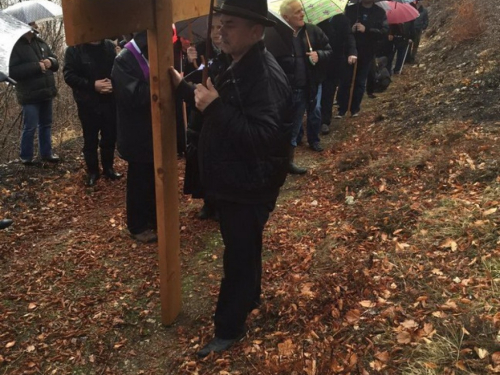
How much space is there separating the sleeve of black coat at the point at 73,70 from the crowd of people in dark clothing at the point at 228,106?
1 centimetres

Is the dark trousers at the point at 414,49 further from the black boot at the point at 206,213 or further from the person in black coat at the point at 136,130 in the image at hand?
the person in black coat at the point at 136,130

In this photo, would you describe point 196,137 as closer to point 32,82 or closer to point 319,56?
point 319,56

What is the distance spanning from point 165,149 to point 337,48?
234 inches

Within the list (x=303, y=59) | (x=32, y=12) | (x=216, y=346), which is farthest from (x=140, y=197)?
(x=32, y=12)

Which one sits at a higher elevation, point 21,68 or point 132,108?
point 21,68

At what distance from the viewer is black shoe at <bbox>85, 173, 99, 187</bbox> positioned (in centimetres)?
634

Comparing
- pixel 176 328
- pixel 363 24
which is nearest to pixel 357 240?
pixel 176 328

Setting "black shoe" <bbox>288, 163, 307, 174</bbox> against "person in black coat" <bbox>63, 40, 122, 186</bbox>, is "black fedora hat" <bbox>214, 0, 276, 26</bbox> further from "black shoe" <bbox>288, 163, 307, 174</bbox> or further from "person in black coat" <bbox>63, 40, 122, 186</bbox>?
"black shoe" <bbox>288, 163, 307, 174</bbox>

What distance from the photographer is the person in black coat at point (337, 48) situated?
789cm

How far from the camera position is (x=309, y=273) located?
4008 mm

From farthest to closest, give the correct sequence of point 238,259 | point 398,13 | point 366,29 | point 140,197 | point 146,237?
1. point 398,13
2. point 366,29
3. point 146,237
4. point 140,197
5. point 238,259

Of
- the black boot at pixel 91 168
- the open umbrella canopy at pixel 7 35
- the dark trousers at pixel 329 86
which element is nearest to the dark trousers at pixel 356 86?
the dark trousers at pixel 329 86

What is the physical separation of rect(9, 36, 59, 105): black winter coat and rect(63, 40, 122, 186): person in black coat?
0.82 meters

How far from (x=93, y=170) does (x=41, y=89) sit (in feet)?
4.60
